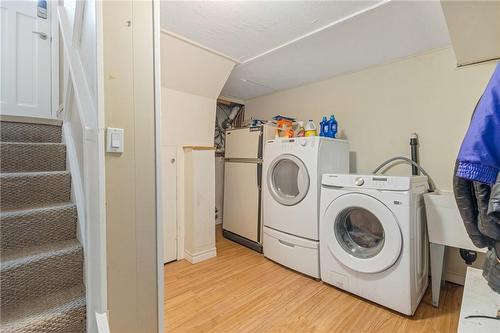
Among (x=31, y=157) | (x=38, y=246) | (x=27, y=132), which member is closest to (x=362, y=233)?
(x=38, y=246)

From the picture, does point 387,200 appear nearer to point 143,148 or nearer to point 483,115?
point 483,115

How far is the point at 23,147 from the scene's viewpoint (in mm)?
1379

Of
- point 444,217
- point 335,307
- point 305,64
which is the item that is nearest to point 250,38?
point 305,64

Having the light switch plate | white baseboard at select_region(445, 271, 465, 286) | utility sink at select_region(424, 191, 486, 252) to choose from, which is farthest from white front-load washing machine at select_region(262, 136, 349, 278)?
the light switch plate

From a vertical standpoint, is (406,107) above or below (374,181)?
above

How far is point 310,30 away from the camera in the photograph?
175 cm

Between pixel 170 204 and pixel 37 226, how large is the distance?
1.18 m

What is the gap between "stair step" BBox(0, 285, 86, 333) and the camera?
83 cm

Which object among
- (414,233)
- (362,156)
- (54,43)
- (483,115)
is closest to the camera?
(483,115)

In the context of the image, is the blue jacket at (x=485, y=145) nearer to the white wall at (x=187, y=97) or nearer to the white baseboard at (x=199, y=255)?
the white wall at (x=187, y=97)

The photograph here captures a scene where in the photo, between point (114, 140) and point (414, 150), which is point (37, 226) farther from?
point (414, 150)

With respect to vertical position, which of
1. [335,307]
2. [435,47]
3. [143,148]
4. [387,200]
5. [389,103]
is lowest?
[335,307]

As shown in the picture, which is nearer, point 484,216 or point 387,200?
point 484,216

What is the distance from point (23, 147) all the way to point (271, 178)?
6.11 ft
